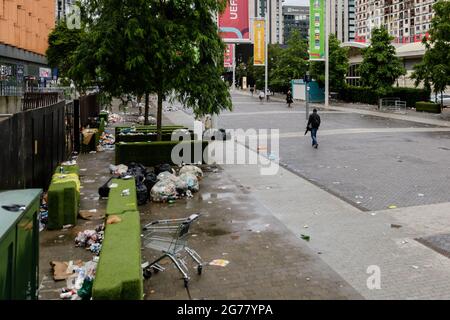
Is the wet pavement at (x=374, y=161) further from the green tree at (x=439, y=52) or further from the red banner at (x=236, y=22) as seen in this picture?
the green tree at (x=439, y=52)

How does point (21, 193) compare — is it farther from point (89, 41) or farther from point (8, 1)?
point (8, 1)

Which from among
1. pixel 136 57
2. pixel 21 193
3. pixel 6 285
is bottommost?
pixel 6 285

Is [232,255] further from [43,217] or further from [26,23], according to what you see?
[26,23]

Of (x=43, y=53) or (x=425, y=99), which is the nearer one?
(x=425, y=99)

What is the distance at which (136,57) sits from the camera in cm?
1519

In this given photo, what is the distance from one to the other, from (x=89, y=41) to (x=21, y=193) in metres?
11.7

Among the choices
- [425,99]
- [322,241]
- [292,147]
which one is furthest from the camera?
[425,99]

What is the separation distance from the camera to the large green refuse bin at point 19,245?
422 centimetres

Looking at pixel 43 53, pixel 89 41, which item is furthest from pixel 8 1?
pixel 89 41

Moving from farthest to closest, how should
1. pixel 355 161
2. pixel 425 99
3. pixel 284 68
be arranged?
pixel 284 68
pixel 425 99
pixel 355 161

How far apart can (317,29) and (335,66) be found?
12004 mm

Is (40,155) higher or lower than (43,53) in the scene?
lower

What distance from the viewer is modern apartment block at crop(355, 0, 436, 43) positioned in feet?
387

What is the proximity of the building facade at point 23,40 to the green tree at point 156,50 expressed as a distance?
1347cm
